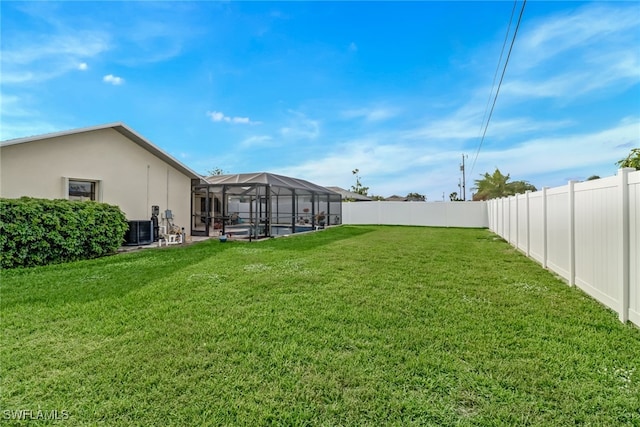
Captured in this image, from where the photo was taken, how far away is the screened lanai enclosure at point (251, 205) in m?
12.7

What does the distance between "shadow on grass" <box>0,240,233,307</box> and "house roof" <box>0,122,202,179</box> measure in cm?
338

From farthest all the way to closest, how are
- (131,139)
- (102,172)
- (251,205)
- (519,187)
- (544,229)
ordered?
(519,187)
(251,205)
(131,139)
(102,172)
(544,229)

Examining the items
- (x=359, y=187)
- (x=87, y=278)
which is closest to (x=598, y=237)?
(x=87, y=278)

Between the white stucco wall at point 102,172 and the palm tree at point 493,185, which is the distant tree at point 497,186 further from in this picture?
the white stucco wall at point 102,172

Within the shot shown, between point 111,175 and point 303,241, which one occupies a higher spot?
point 111,175

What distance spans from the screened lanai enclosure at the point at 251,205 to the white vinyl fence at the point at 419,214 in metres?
1.49

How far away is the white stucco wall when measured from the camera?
306 inches

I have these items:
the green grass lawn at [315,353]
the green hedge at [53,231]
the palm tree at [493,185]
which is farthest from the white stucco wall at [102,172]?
the palm tree at [493,185]

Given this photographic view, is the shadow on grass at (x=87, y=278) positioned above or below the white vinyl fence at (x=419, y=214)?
below

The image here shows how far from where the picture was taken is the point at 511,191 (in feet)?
75.6

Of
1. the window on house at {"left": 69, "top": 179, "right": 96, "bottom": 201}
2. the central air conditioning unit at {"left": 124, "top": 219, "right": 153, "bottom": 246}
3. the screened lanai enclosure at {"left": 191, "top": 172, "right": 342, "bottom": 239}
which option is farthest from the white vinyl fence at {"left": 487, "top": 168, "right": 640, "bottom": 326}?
the window on house at {"left": 69, "top": 179, "right": 96, "bottom": 201}

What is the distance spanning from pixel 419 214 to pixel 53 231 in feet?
64.2

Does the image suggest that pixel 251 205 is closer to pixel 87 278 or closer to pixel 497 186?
pixel 87 278

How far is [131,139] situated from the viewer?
35.2 ft
